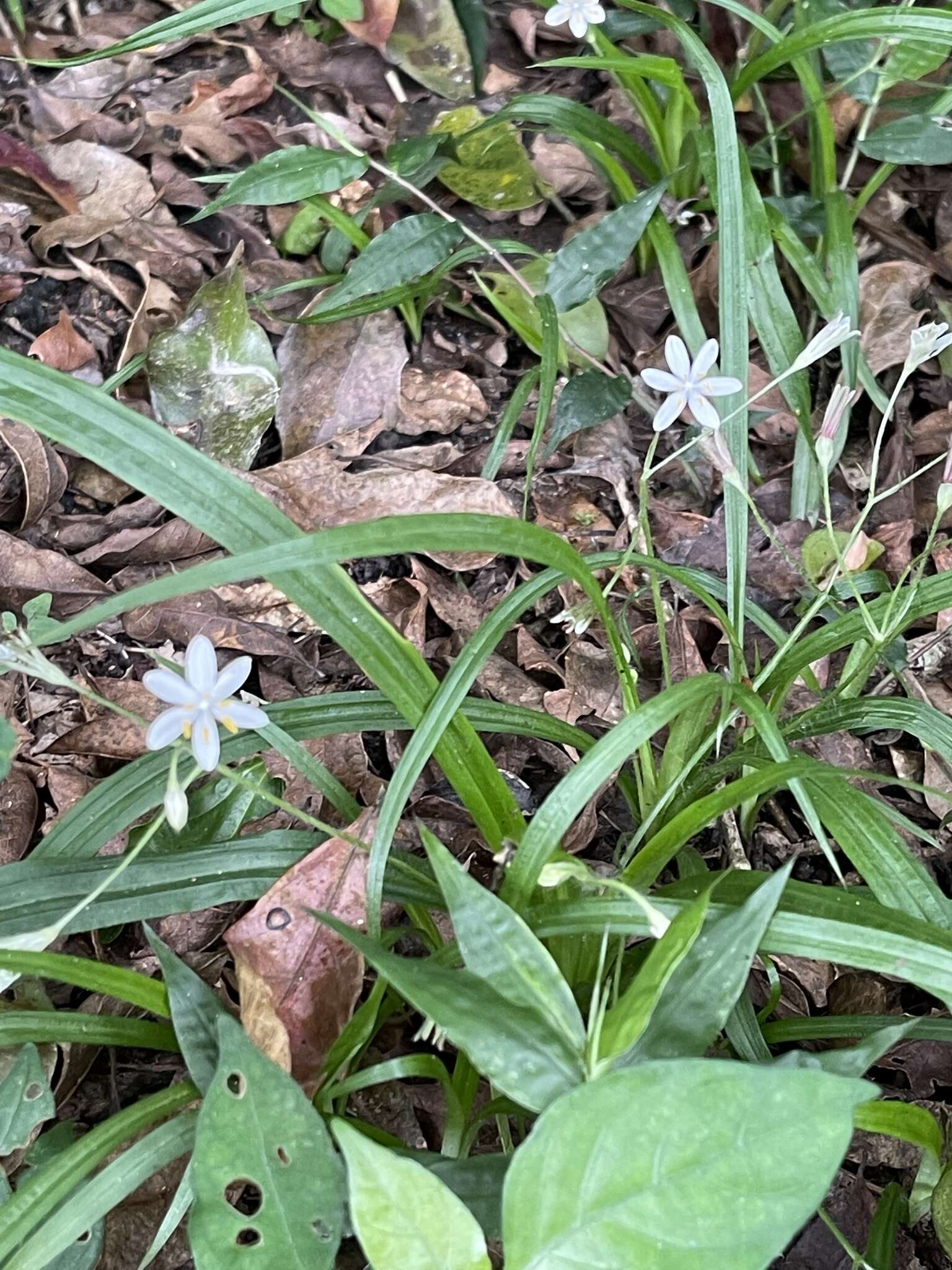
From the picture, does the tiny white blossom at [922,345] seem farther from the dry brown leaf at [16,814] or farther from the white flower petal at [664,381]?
the dry brown leaf at [16,814]

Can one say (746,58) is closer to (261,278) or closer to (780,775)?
(261,278)

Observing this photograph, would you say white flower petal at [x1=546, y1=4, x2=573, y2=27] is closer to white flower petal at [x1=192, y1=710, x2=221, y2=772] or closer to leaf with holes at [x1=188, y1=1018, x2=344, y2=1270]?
white flower petal at [x1=192, y1=710, x2=221, y2=772]

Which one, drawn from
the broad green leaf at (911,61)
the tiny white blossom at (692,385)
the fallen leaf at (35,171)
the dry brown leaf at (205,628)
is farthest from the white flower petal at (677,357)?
the fallen leaf at (35,171)

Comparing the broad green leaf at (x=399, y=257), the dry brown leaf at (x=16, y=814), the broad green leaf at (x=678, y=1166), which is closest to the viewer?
the broad green leaf at (x=678, y=1166)

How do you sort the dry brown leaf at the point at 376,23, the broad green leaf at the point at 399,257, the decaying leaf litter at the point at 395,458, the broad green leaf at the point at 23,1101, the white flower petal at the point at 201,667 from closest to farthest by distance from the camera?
the white flower petal at the point at 201,667, the broad green leaf at the point at 23,1101, the decaying leaf litter at the point at 395,458, the broad green leaf at the point at 399,257, the dry brown leaf at the point at 376,23

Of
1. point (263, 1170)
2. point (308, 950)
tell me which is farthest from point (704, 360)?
point (263, 1170)

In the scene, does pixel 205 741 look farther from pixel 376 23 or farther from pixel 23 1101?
pixel 376 23
